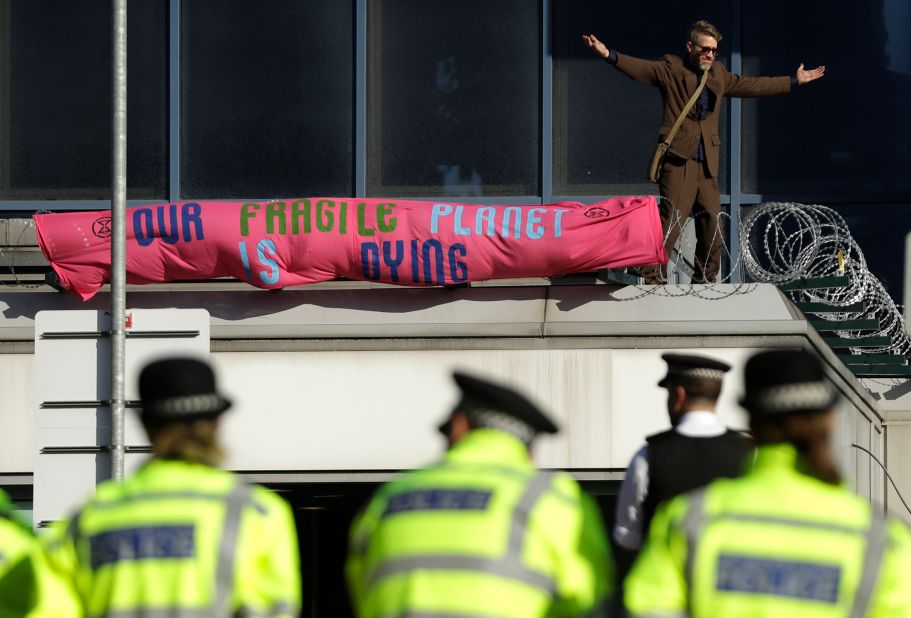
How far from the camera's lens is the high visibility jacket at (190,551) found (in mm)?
4652

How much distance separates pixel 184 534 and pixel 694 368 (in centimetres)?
253

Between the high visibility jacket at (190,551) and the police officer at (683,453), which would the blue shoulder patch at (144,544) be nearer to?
the high visibility jacket at (190,551)

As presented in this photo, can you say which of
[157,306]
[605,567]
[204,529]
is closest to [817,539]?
[605,567]

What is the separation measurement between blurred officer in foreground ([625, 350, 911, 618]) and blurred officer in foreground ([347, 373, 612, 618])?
0.98ft

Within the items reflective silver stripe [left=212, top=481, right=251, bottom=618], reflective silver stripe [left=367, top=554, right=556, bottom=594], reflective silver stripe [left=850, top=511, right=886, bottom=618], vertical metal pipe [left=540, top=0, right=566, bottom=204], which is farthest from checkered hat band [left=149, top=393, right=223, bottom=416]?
vertical metal pipe [left=540, top=0, right=566, bottom=204]

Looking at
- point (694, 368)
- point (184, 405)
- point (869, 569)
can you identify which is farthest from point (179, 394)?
point (694, 368)

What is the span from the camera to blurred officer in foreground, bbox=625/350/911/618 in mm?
4328

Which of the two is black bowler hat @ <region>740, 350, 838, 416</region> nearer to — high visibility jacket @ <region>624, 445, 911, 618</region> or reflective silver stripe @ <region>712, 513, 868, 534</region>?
high visibility jacket @ <region>624, 445, 911, 618</region>

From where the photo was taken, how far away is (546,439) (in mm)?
10805

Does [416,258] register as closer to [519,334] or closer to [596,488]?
[519,334]

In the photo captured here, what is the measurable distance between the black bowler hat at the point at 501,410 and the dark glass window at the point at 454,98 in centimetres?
1036

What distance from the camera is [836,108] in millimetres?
15094

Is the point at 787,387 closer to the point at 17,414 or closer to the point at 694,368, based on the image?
the point at 694,368

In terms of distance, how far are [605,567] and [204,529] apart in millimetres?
1172
